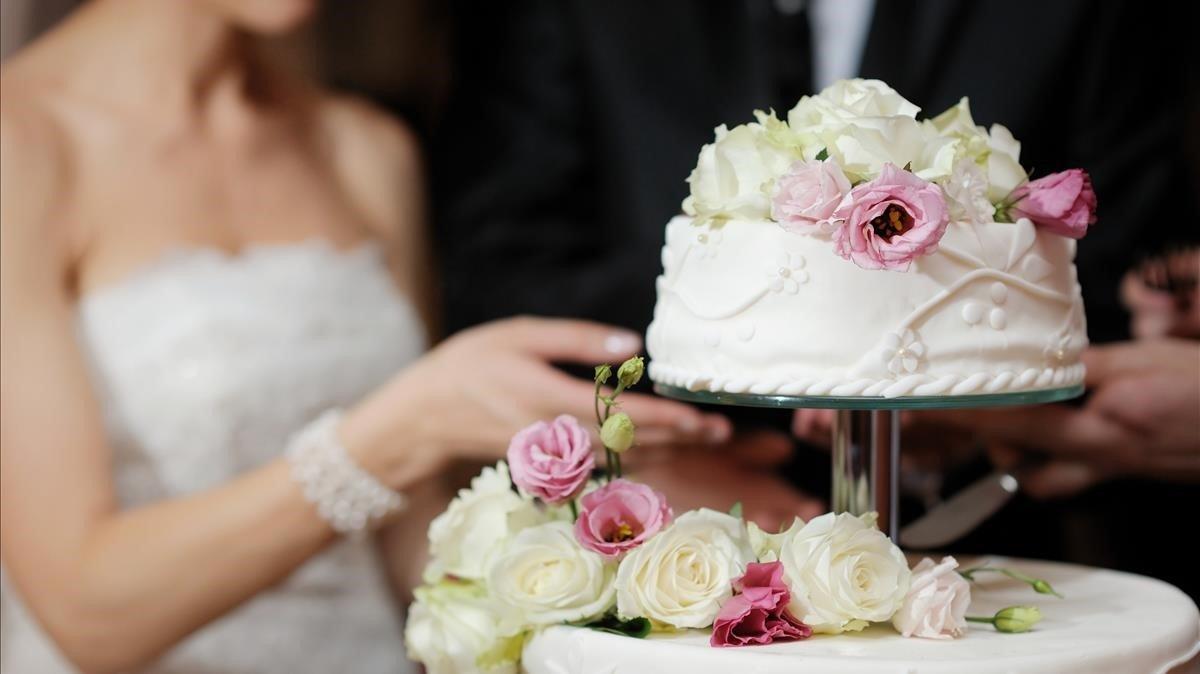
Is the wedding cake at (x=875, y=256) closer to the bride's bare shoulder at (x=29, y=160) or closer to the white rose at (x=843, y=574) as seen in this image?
the white rose at (x=843, y=574)

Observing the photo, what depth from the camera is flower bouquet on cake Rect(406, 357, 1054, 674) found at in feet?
3.05

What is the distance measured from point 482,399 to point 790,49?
751 millimetres

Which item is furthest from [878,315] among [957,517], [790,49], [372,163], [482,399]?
[372,163]

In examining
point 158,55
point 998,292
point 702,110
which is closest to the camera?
point 998,292

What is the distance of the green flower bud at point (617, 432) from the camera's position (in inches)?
37.3

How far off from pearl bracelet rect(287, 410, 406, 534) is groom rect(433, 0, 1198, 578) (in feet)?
1.71

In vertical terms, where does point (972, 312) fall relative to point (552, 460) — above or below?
above

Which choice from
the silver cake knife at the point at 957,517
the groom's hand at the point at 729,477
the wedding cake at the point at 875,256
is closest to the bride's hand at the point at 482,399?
the groom's hand at the point at 729,477

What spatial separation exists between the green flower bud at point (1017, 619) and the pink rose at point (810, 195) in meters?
0.35

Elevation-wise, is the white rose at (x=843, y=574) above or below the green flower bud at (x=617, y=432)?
below

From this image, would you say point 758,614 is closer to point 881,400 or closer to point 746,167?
point 881,400

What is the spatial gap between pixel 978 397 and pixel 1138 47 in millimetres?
1165

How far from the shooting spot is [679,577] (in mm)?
942

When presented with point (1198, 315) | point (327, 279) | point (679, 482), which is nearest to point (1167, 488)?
point (1198, 315)
